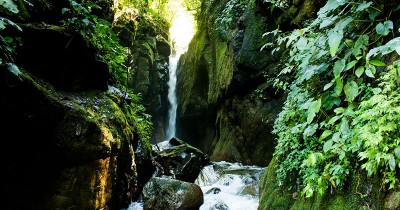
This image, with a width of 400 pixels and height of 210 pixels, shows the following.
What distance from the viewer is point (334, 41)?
221cm

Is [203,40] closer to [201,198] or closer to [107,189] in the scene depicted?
[201,198]

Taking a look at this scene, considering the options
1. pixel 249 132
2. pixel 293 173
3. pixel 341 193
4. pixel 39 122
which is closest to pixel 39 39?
pixel 39 122

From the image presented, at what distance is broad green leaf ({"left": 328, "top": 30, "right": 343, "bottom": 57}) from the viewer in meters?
2.16

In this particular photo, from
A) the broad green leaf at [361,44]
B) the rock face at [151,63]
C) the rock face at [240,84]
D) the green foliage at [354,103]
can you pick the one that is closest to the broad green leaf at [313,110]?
the green foliage at [354,103]

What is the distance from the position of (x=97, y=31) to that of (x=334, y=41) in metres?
5.20

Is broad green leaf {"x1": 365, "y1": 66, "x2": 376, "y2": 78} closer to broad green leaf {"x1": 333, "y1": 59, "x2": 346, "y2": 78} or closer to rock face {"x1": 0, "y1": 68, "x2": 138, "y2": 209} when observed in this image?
broad green leaf {"x1": 333, "y1": 59, "x2": 346, "y2": 78}

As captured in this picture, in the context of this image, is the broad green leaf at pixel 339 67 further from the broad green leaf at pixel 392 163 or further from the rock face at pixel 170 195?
the rock face at pixel 170 195

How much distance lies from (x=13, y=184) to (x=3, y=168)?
31 cm

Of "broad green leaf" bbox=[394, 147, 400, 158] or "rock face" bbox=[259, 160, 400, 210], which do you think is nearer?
"broad green leaf" bbox=[394, 147, 400, 158]

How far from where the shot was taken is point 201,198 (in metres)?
6.62

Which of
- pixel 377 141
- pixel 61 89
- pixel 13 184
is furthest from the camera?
pixel 61 89

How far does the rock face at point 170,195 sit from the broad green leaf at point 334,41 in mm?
A: 5063

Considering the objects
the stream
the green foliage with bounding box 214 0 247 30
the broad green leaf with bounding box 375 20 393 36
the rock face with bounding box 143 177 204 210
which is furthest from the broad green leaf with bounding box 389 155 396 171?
the green foliage with bounding box 214 0 247 30

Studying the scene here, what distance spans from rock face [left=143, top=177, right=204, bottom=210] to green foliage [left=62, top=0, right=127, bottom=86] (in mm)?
3210
